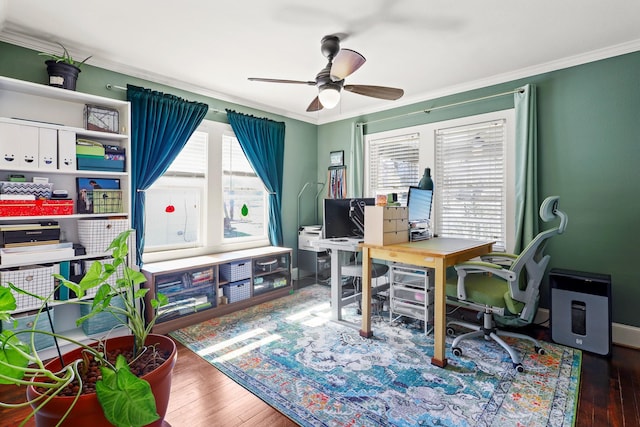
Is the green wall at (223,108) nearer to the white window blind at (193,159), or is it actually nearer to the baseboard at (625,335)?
the white window blind at (193,159)

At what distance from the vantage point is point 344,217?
3256 mm

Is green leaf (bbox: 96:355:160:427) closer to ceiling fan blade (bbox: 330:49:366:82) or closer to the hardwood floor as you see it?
the hardwood floor

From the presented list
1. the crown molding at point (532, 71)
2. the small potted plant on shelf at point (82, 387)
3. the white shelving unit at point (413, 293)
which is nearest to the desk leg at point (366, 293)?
the white shelving unit at point (413, 293)

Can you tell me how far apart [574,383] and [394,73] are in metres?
2.85

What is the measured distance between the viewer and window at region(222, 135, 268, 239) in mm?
3945

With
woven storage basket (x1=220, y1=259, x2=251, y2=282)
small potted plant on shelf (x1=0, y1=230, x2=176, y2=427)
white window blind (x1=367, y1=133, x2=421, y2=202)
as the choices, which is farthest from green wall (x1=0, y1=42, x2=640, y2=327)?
small potted plant on shelf (x1=0, y1=230, x2=176, y2=427)

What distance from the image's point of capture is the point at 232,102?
153 inches

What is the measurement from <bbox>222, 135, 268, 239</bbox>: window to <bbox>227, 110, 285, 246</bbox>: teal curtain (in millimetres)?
125

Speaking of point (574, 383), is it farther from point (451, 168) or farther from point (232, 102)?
point (232, 102)

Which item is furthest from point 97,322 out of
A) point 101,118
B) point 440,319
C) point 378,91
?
point 378,91

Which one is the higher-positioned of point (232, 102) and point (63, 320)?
point (232, 102)

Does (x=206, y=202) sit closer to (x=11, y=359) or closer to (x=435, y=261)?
(x=435, y=261)

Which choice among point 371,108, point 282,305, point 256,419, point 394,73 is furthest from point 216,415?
point 371,108

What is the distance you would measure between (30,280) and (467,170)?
3.95 m
